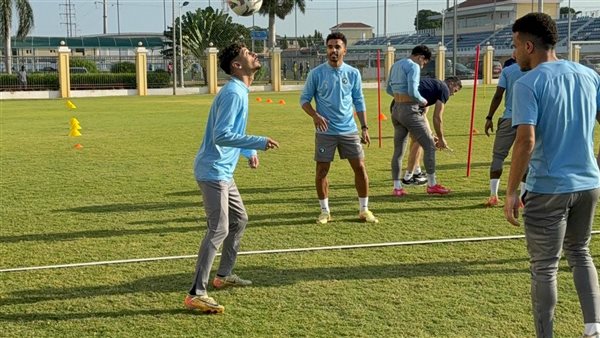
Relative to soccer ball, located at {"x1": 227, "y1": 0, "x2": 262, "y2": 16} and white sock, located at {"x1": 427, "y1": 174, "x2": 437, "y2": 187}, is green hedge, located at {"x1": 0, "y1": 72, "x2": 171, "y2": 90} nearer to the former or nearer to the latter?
soccer ball, located at {"x1": 227, "y1": 0, "x2": 262, "y2": 16}

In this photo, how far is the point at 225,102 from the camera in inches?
190

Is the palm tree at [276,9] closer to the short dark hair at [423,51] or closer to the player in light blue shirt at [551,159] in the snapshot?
the short dark hair at [423,51]

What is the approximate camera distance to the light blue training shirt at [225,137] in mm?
4785

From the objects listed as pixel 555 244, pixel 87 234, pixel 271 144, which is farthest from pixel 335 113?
pixel 555 244

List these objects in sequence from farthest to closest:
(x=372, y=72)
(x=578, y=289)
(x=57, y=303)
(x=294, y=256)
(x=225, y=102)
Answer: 1. (x=372, y=72)
2. (x=294, y=256)
3. (x=57, y=303)
4. (x=225, y=102)
5. (x=578, y=289)

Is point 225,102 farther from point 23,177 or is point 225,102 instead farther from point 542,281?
point 23,177

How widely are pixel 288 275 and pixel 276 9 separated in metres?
60.2

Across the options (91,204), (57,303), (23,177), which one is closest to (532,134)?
→ (57,303)

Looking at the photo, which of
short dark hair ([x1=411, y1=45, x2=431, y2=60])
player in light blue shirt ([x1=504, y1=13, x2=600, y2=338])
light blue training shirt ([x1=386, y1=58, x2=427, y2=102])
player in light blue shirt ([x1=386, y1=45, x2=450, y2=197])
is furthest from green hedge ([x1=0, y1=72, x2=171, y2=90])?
player in light blue shirt ([x1=504, y1=13, x2=600, y2=338])

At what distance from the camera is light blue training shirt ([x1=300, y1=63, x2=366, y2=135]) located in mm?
7660

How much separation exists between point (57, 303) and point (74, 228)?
262cm

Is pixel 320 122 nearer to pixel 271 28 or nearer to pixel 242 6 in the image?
pixel 242 6

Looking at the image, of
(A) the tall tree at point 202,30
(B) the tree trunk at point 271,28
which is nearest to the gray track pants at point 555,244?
(A) the tall tree at point 202,30

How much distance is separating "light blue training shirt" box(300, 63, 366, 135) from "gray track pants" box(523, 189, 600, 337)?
384 centimetres
